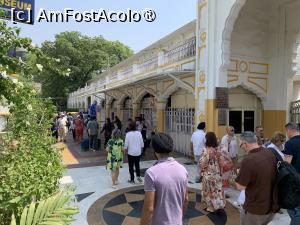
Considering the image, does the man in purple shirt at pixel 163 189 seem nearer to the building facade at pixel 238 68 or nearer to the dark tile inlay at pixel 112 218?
the dark tile inlay at pixel 112 218

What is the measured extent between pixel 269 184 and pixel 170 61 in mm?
9267

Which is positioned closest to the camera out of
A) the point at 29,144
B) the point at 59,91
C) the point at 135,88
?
the point at 29,144

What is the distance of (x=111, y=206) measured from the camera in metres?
5.61

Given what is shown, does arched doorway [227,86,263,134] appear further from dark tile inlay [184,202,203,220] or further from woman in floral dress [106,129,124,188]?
dark tile inlay [184,202,203,220]

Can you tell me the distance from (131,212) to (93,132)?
7024 mm

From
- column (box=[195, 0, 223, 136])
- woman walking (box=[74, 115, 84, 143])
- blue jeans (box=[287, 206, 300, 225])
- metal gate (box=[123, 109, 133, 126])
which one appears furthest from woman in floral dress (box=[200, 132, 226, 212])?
metal gate (box=[123, 109, 133, 126])

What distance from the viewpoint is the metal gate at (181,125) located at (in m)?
10.9

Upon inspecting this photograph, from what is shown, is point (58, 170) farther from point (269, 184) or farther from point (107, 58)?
point (107, 58)


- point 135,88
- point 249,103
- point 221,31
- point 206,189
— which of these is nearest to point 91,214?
point 206,189

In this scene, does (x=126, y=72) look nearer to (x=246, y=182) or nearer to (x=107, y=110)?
(x=107, y=110)

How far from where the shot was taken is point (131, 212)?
17.4ft

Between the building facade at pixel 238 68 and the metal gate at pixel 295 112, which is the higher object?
the building facade at pixel 238 68

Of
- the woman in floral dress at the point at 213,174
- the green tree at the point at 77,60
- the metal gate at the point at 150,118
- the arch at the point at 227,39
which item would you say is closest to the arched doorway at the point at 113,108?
the metal gate at the point at 150,118

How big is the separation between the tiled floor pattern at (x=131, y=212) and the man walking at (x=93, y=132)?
5722mm
